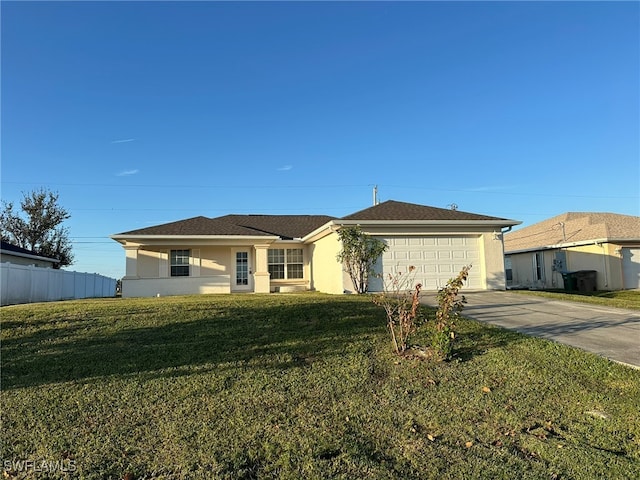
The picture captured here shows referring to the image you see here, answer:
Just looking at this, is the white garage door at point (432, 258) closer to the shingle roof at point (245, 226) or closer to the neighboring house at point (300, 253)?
the neighboring house at point (300, 253)

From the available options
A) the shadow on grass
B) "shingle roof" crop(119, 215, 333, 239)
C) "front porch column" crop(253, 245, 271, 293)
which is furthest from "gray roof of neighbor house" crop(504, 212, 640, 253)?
the shadow on grass

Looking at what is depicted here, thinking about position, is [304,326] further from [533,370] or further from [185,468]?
[185,468]

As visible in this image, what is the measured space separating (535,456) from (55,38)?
13305 millimetres

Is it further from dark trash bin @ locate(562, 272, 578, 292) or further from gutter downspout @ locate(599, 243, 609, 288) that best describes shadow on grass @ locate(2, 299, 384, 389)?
gutter downspout @ locate(599, 243, 609, 288)

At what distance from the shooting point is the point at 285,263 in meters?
21.2

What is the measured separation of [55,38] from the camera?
35.3 feet

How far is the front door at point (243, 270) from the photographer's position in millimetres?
19891

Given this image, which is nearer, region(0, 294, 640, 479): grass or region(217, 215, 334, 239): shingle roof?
region(0, 294, 640, 479): grass

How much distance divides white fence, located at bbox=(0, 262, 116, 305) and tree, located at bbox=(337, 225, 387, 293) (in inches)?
469

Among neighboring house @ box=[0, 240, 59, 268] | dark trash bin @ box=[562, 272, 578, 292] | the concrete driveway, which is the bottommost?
the concrete driveway

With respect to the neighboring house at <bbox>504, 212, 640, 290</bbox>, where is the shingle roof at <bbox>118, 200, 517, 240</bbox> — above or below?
above

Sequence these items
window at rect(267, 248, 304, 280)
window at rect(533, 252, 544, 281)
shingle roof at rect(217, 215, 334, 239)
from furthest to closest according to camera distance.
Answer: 1. window at rect(533, 252, 544, 281)
2. shingle roof at rect(217, 215, 334, 239)
3. window at rect(267, 248, 304, 280)

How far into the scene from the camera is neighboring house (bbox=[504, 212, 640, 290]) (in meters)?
21.0

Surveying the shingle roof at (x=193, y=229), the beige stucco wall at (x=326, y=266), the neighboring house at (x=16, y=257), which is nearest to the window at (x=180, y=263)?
the shingle roof at (x=193, y=229)
